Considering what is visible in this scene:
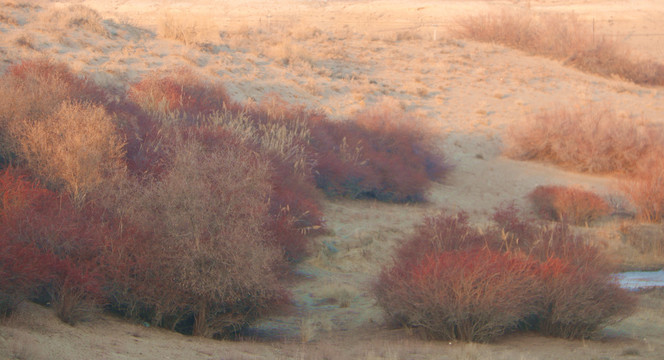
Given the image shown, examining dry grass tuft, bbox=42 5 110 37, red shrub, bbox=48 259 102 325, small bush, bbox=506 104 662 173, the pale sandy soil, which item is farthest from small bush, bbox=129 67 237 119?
small bush, bbox=506 104 662 173

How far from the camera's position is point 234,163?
909cm

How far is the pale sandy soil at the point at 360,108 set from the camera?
7.14 meters

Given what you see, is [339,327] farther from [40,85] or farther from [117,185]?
[40,85]

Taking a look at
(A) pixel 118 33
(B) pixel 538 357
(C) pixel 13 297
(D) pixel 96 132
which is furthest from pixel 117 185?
(A) pixel 118 33

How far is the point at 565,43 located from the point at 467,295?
37575 mm

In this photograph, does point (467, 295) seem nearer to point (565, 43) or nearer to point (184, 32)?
point (184, 32)

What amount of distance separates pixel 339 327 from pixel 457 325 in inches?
74.0

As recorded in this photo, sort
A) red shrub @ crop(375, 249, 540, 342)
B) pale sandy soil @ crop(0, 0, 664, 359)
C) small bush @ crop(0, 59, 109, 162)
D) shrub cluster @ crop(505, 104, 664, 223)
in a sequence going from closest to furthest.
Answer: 1. pale sandy soil @ crop(0, 0, 664, 359)
2. red shrub @ crop(375, 249, 540, 342)
3. small bush @ crop(0, 59, 109, 162)
4. shrub cluster @ crop(505, 104, 664, 223)

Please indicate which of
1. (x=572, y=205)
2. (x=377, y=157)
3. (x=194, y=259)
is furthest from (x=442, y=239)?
(x=572, y=205)

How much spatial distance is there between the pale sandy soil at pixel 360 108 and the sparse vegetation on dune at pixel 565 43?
5.46ft

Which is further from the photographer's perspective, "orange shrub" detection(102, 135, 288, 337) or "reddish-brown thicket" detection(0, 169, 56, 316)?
→ "orange shrub" detection(102, 135, 288, 337)

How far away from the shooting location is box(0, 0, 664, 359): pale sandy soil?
7.14 meters

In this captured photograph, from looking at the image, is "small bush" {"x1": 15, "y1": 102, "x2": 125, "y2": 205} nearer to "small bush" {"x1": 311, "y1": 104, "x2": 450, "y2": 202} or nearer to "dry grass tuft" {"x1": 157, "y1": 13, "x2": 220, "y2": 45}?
"small bush" {"x1": 311, "y1": 104, "x2": 450, "y2": 202}

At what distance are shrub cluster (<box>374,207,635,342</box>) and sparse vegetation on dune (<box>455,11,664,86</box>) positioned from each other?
34.1 meters
